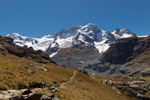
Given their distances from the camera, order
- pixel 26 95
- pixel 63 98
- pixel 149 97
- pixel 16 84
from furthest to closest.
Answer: pixel 149 97 → pixel 63 98 → pixel 16 84 → pixel 26 95

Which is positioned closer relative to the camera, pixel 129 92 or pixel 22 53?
pixel 129 92

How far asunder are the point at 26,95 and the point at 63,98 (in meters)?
10.2

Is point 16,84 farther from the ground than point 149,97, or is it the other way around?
point 16,84

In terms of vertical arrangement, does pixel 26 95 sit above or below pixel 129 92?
above

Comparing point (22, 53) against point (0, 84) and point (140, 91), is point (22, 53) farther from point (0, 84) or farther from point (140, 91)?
point (0, 84)

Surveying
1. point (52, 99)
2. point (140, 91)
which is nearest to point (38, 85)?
point (52, 99)

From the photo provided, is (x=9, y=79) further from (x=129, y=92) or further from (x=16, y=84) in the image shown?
(x=129, y=92)

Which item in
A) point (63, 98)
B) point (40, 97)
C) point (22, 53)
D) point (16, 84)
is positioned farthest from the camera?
point (22, 53)

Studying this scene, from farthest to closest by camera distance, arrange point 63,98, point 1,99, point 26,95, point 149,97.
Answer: point 149,97 < point 63,98 < point 26,95 < point 1,99

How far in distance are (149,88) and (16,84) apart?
5533 inches

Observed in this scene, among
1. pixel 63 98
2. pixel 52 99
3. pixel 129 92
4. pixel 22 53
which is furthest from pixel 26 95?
pixel 22 53

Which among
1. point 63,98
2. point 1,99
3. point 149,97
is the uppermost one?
point 1,99

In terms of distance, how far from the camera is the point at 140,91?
127m

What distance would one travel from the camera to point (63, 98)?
26.5 m
